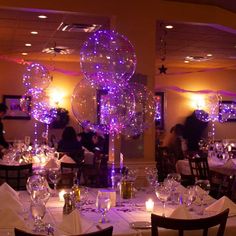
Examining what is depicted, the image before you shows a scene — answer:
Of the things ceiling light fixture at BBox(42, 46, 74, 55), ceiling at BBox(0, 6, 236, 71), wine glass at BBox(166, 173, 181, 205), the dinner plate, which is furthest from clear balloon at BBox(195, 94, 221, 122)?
the dinner plate

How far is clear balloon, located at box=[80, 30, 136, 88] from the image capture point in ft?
14.4

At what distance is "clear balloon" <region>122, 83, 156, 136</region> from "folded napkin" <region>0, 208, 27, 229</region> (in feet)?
6.89

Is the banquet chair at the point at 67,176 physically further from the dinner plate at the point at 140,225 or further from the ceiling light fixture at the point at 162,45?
the ceiling light fixture at the point at 162,45

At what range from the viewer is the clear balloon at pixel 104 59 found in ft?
14.4

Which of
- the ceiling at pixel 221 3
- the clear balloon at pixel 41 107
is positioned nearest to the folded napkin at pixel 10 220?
the ceiling at pixel 221 3

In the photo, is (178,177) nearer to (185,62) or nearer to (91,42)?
(91,42)

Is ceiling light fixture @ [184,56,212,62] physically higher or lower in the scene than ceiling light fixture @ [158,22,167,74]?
higher

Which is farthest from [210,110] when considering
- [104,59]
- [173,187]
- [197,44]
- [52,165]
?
[173,187]

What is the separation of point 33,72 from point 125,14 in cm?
234

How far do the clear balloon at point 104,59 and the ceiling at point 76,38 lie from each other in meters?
2.59

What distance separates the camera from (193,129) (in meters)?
14.3

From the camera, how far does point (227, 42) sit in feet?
33.0

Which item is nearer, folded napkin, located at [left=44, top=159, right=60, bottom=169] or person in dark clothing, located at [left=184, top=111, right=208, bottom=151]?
folded napkin, located at [left=44, top=159, right=60, bottom=169]

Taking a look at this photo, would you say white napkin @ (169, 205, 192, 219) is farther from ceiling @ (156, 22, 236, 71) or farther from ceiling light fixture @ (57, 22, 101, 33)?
ceiling light fixture @ (57, 22, 101, 33)
